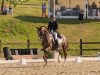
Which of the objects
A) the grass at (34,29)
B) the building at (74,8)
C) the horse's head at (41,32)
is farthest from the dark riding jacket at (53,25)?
the building at (74,8)

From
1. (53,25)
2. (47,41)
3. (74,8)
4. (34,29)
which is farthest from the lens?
(74,8)

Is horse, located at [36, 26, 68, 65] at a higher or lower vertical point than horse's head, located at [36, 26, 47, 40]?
lower

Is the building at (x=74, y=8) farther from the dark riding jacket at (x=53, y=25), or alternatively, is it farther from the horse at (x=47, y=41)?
the dark riding jacket at (x=53, y=25)

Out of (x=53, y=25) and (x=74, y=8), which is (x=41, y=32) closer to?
(x=53, y=25)

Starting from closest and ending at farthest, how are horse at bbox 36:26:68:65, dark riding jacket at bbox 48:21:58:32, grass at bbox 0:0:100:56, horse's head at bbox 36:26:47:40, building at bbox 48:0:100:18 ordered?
horse's head at bbox 36:26:47:40
horse at bbox 36:26:68:65
dark riding jacket at bbox 48:21:58:32
grass at bbox 0:0:100:56
building at bbox 48:0:100:18

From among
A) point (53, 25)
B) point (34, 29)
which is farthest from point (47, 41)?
point (34, 29)

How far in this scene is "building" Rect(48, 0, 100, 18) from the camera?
156 feet

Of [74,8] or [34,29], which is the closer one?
[34,29]

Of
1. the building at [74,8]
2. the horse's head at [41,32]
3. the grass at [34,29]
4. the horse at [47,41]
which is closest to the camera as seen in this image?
the horse's head at [41,32]

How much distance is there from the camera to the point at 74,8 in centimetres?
4781

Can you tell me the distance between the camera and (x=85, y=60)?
27078mm

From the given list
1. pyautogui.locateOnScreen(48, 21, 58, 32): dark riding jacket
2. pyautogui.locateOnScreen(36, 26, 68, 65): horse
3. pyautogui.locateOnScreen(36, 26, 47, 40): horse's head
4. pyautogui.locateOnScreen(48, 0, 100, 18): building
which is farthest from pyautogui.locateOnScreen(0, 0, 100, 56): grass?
pyautogui.locateOnScreen(36, 26, 47, 40): horse's head

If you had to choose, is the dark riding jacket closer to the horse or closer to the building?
the horse

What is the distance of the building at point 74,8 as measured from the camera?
47.7m
